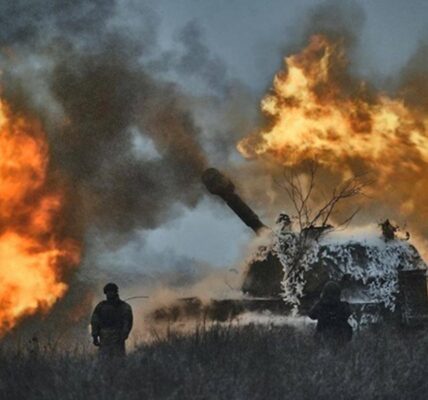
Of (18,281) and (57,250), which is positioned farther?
(57,250)

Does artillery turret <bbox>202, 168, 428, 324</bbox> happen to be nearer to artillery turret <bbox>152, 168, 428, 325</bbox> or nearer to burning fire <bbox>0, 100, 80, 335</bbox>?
artillery turret <bbox>152, 168, 428, 325</bbox>

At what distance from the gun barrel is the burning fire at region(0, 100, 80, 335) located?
11.7ft

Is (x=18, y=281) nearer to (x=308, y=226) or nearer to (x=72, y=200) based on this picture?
(x=72, y=200)

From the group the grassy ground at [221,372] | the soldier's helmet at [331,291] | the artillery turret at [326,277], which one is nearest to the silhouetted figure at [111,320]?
the grassy ground at [221,372]

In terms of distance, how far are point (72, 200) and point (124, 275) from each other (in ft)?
22.9

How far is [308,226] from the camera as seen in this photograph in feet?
57.6

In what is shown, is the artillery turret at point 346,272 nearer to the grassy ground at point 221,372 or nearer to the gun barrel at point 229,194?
the gun barrel at point 229,194

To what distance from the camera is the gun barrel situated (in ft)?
57.6

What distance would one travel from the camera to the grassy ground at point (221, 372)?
7.13m

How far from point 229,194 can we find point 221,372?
10147 mm

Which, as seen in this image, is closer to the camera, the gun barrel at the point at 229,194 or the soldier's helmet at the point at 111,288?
the soldier's helmet at the point at 111,288

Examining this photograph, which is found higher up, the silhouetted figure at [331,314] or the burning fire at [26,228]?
the burning fire at [26,228]

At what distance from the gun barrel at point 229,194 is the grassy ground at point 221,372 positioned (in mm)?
7623

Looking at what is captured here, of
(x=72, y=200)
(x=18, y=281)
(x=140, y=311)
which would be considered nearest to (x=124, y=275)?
(x=72, y=200)
